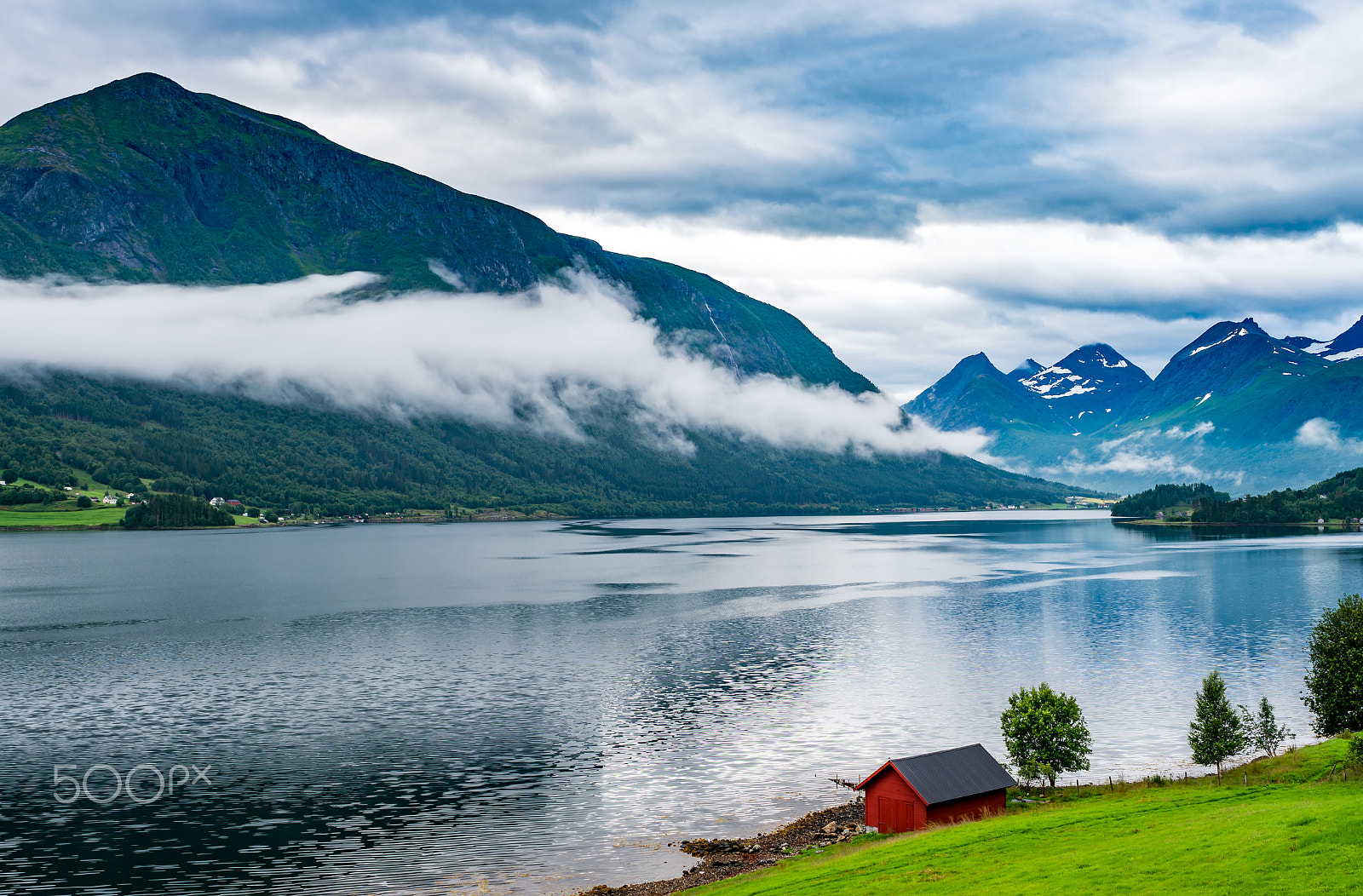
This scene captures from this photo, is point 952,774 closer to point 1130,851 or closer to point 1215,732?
point 1130,851

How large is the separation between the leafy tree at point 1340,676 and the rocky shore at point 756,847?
35189 millimetres

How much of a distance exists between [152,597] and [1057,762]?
479 ft

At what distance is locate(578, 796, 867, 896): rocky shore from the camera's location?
4433cm

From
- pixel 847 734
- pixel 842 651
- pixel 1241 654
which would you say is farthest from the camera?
pixel 842 651

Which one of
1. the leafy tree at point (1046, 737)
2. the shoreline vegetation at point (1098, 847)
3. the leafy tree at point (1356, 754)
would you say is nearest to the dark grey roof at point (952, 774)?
the shoreline vegetation at point (1098, 847)

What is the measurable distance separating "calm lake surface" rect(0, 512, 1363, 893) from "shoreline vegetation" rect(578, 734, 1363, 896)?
4833mm

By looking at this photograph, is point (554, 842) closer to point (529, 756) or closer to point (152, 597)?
point (529, 756)

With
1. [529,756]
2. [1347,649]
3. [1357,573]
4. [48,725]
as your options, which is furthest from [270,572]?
[1357,573]

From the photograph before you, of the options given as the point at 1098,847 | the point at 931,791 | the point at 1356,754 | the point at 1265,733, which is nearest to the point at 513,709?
the point at 931,791

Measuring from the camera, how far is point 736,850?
48.9 meters

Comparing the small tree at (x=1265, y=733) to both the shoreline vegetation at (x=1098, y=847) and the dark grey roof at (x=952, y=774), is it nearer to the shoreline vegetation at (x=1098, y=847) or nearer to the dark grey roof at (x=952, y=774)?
the shoreline vegetation at (x=1098, y=847)

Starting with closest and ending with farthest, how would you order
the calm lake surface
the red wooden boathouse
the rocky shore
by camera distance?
1. the rocky shore
2. the red wooden boathouse
3. the calm lake surface

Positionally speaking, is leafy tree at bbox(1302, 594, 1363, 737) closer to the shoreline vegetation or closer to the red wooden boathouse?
the shoreline vegetation

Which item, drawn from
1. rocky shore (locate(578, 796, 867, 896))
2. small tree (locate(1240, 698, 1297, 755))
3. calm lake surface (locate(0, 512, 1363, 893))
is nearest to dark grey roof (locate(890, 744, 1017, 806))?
rocky shore (locate(578, 796, 867, 896))
